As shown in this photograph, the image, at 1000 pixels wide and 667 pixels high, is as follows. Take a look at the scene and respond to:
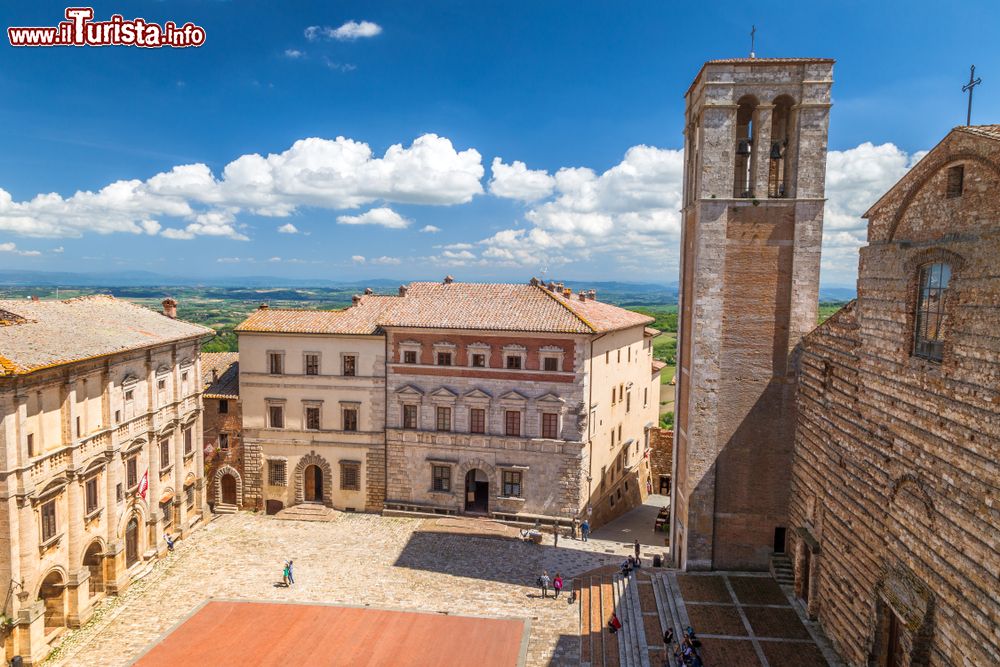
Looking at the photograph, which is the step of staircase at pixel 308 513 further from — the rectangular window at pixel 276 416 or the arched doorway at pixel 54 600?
the arched doorway at pixel 54 600

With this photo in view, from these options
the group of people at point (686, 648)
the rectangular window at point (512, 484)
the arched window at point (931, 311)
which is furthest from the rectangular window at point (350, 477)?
the arched window at point (931, 311)

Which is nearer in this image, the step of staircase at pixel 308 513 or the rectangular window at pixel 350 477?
the step of staircase at pixel 308 513

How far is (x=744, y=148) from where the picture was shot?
2502 centimetres

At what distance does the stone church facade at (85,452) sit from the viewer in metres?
22.0

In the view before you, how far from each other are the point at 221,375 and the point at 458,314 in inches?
633

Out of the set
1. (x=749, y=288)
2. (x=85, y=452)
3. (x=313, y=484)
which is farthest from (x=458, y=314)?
(x=85, y=452)

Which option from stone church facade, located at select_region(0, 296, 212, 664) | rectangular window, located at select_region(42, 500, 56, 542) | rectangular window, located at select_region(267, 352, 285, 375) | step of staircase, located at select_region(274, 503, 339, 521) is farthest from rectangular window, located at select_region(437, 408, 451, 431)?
rectangular window, located at select_region(42, 500, 56, 542)

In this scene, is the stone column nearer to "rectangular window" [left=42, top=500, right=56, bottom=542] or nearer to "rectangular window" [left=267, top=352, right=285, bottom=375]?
"rectangular window" [left=267, top=352, right=285, bottom=375]

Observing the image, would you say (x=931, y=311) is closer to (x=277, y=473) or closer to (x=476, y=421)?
(x=476, y=421)

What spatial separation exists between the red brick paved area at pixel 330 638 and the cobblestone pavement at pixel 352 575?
0.73m

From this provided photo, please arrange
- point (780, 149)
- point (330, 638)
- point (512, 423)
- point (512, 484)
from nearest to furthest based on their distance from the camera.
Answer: point (330, 638) → point (780, 149) → point (512, 423) → point (512, 484)

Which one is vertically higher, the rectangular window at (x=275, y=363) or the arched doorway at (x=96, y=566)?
the rectangular window at (x=275, y=363)

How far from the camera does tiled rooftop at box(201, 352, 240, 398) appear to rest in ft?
128

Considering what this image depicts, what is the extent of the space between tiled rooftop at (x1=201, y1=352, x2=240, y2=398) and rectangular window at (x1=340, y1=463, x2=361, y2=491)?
312 inches
